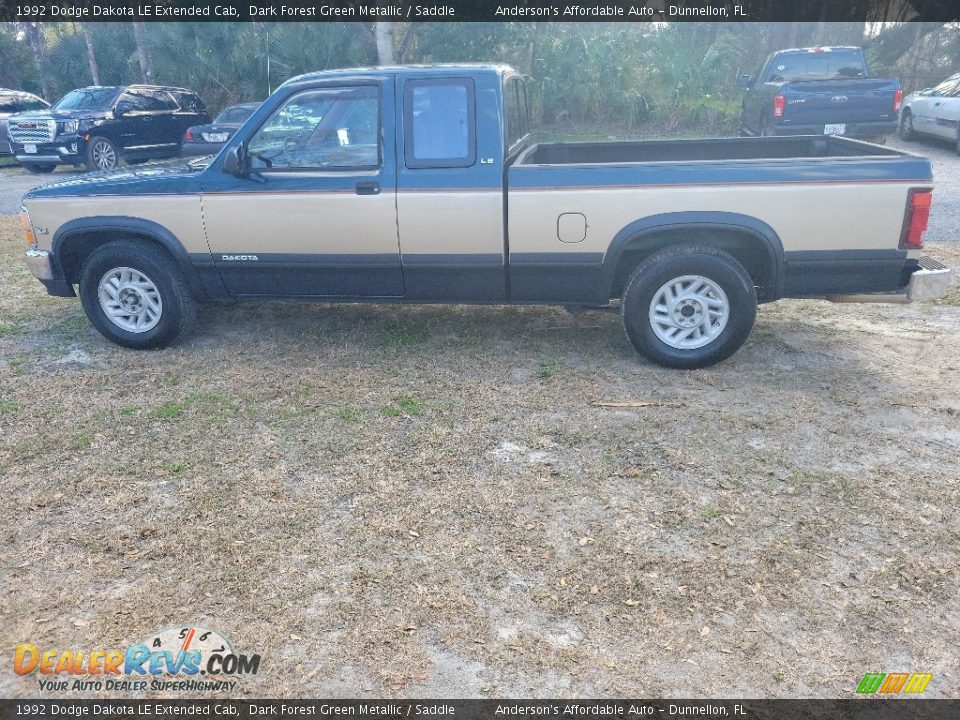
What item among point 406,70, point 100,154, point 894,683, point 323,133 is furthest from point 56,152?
point 894,683

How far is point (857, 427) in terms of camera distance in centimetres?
449

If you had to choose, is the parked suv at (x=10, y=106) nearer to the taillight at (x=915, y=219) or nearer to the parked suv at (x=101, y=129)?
the parked suv at (x=101, y=129)

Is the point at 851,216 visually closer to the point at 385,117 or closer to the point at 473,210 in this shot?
the point at 473,210

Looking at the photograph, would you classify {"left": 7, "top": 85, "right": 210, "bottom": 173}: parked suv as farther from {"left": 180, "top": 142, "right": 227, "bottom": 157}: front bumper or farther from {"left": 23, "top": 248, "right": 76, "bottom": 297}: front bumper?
{"left": 23, "top": 248, "right": 76, "bottom": 297}: front bumper

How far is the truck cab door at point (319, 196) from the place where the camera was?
5266 mm

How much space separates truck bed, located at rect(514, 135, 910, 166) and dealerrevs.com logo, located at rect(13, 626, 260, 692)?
4140 millimetres

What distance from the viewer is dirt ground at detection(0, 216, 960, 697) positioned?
286cm

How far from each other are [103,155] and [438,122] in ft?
41.3

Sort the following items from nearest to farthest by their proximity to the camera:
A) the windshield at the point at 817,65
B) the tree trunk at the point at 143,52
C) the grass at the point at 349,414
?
1. the grass at the point at 349,414
2. the windshield at the point at 817,65
3. the tree trunk at the point at 143,52

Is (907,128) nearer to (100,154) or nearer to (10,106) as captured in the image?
(100,154)

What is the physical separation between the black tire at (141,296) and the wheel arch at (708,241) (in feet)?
9.91

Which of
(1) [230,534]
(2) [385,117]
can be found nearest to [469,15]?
(2) [385,117]

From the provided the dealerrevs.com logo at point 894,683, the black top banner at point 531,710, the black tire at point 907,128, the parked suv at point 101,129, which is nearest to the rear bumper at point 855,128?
the black tire at point 907,128

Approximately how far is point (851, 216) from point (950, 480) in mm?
1738
